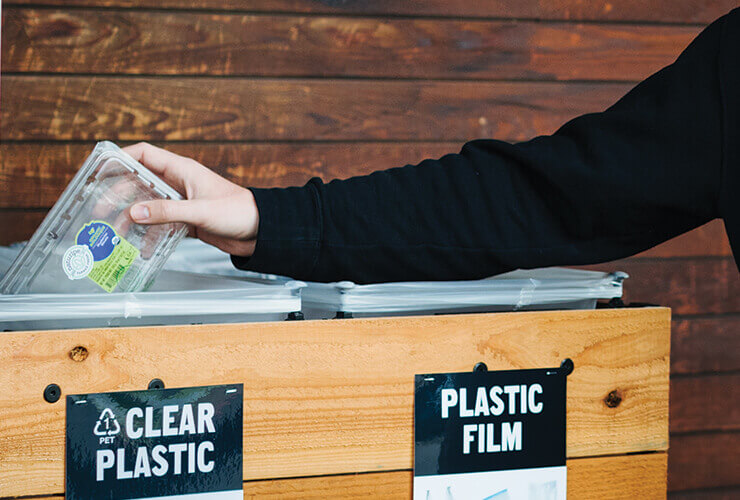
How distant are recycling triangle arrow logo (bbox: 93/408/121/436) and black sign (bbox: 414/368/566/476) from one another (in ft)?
1.05

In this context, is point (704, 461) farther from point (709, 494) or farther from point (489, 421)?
point (489, 421)

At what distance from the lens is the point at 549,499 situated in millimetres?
920

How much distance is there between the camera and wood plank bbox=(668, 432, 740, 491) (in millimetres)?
1918

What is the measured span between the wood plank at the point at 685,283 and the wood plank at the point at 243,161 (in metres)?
0.55

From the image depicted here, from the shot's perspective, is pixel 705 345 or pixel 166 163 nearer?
pixel 166 163

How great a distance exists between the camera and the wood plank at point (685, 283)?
74.5 inches

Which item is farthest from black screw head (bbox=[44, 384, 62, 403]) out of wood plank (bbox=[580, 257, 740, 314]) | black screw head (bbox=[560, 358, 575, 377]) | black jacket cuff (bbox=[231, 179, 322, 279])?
wood plank (bbox=[580, 257, 740, 314])

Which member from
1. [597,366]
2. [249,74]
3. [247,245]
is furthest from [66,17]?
[597,366]

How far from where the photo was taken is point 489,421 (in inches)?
35.7

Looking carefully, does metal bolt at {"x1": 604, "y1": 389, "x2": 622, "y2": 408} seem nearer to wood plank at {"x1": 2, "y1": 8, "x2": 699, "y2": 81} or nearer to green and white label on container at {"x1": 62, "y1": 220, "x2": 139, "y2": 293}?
green and white label on container at {"x1": 62, "y1": 220, "x2": 139, "y2": 293}

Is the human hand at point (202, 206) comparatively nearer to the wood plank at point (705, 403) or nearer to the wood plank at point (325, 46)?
the wood plank at point (325, 46)

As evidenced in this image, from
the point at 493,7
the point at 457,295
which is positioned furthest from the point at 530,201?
the point at 493,7

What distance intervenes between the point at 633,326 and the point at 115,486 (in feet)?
2.03

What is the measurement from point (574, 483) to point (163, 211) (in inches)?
22.5
